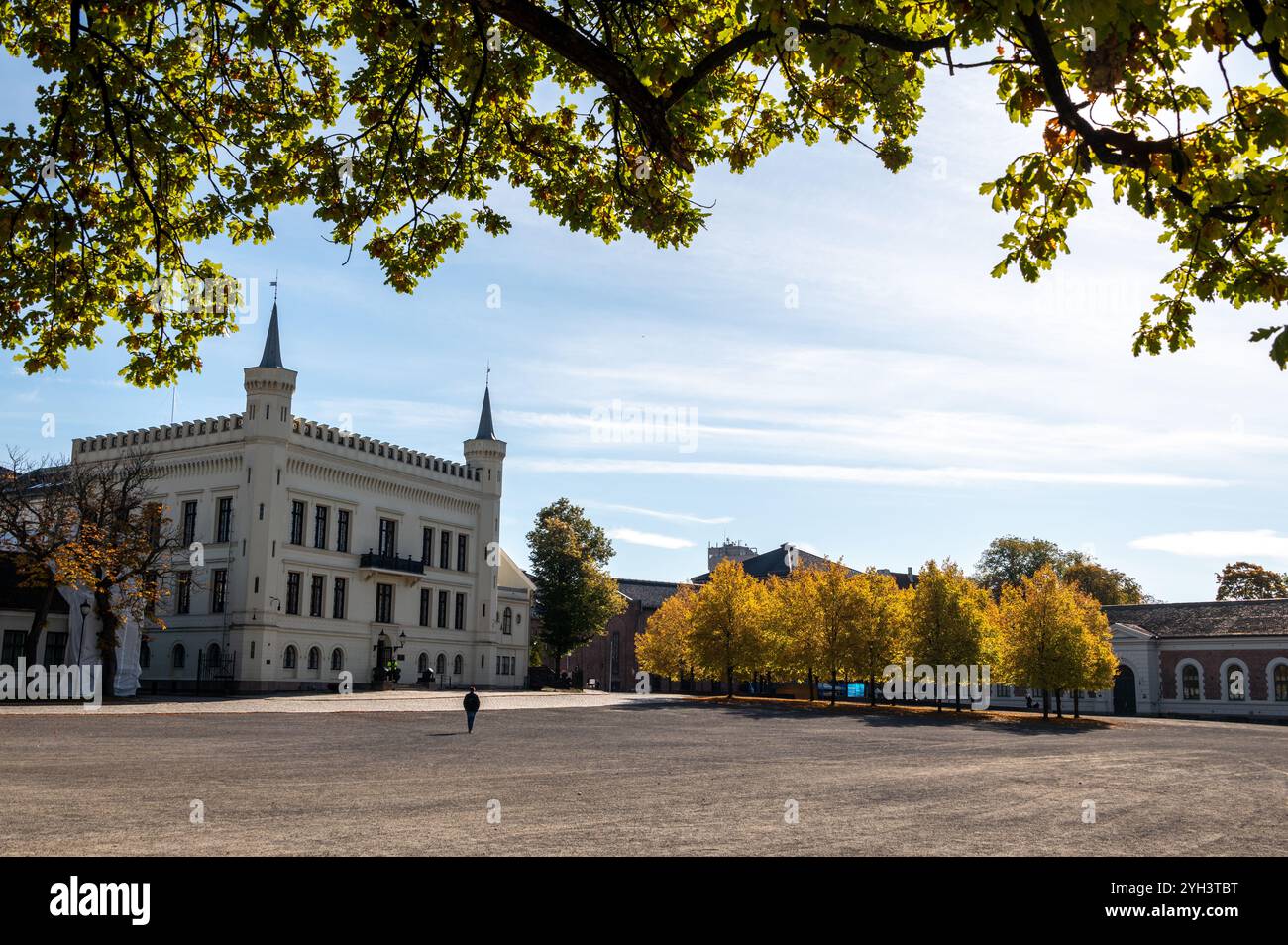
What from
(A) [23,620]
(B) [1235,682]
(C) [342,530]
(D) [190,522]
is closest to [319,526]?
(C) [342,530]

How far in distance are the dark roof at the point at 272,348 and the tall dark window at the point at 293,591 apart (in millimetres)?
11136

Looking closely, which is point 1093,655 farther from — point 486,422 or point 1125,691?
point 486,422

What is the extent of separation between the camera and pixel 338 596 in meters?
55.1

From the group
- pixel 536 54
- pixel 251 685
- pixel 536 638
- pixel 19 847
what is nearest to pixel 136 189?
pixel 536 54

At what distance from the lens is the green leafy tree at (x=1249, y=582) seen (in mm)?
85812

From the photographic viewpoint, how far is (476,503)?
65.5 metres

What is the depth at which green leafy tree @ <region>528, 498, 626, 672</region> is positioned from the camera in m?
68.9

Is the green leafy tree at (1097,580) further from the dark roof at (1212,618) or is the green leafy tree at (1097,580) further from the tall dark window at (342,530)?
the tall dark window at (342,530)

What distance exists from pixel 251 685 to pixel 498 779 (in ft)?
119

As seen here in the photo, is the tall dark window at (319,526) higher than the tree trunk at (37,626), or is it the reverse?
the tall dark window at (319,526)

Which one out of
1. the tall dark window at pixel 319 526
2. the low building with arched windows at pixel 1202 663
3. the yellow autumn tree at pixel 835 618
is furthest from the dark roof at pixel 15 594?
the low building with arched windows at pixel 1202 663

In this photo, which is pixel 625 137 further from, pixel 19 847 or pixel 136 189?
pixel 19 847

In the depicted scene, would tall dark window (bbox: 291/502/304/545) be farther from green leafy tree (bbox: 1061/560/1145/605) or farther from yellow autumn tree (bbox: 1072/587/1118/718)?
green leafy tree (bbox: 1061/560/1145/605)

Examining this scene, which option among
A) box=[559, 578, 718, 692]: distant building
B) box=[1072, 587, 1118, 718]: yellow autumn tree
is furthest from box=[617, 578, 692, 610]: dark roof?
box=[1072, 587, 1118, 718]: yellow autumn tree
